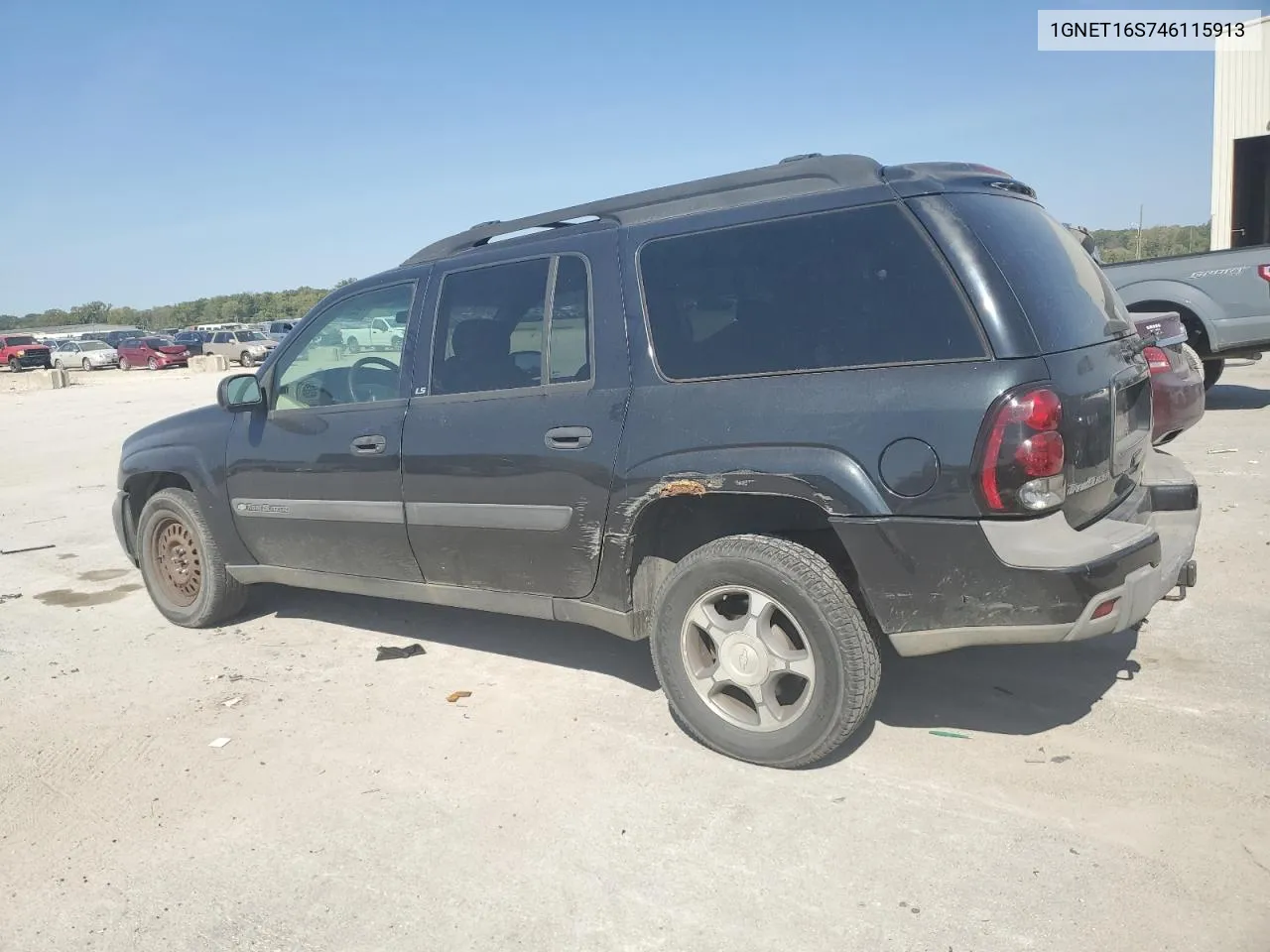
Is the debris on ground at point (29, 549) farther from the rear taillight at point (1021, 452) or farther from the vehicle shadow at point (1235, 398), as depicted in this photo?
the vehicle shadow at point (1235, 398)

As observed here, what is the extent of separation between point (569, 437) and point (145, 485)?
3345 millimetres

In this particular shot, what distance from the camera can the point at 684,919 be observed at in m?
2.78

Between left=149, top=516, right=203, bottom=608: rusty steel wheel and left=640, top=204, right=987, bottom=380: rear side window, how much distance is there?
3343 millimetres

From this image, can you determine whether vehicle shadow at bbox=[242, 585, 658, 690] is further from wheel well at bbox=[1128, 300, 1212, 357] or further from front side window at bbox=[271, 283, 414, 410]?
wheel well at bbox=[1128, 300, 1212, 357]

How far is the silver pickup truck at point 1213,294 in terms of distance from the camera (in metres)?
10.4

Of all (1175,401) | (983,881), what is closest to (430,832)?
(983,881)

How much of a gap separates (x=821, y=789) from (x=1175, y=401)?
3.49 m

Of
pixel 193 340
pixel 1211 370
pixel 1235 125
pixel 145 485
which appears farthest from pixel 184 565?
pixel 193 340

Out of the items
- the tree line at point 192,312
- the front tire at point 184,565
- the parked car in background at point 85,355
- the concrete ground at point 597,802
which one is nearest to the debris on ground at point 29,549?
the front tire at point 184,565

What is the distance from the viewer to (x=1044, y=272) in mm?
3389

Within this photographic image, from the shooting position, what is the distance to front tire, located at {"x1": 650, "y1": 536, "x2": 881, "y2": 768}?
3383mm

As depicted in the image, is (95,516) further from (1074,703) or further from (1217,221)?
(1217,221)

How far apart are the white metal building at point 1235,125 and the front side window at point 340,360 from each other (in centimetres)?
2348

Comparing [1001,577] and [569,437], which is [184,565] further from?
[1001,577]
